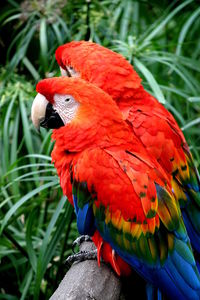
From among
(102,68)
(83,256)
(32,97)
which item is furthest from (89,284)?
(32,97)

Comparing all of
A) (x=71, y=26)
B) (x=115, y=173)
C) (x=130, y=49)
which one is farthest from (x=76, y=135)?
(x=71, y=26)

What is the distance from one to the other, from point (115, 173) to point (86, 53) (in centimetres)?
55

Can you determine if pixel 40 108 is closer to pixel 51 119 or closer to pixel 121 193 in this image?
pixel 51 119

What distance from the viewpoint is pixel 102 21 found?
7.16 ft

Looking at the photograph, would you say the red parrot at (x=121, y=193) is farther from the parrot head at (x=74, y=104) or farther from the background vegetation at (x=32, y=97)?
the background vegetation at (x=32, y=97)

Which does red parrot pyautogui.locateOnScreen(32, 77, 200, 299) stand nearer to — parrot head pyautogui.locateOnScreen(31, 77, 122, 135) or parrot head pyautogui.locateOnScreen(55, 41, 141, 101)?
parrot head pyautogui.locateOnScreen(31, 77, 122, 135)

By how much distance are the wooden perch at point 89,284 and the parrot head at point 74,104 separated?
312 millimetres

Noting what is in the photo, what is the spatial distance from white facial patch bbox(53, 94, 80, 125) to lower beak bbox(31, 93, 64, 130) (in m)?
0.02

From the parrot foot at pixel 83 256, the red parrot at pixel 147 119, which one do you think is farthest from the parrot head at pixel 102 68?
the parrot foot at pixel 83 256

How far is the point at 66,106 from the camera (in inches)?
47.2

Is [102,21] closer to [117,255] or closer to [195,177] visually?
[195,177]

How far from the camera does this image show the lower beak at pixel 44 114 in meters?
1.24

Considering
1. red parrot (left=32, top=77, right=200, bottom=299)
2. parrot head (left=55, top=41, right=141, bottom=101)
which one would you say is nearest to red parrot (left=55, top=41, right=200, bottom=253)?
parrot head (left=55, top=41, right=141, bottom=101)

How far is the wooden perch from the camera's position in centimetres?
99
